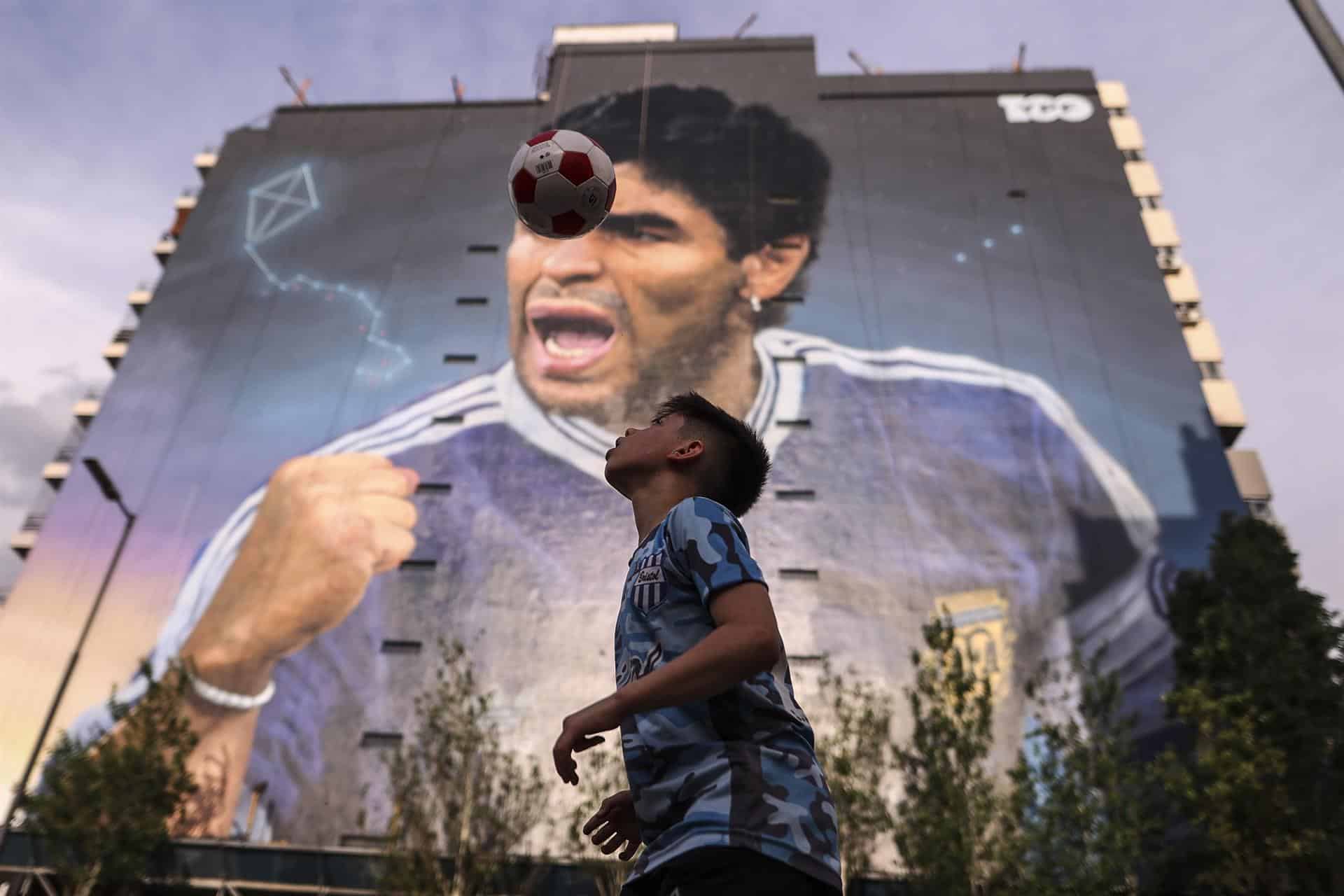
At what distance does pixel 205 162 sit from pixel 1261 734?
42490mm

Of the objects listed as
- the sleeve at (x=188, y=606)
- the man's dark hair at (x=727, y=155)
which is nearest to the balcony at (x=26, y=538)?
the sleeve at (x=188, y=606)

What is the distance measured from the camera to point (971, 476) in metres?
25.2

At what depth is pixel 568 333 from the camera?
28.4 meters

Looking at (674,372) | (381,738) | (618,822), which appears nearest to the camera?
(618,822)

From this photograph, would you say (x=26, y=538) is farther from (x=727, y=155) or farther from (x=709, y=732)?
(x=709, y=732)

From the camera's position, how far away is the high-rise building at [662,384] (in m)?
23.2

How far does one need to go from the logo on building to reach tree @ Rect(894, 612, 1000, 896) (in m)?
21.8

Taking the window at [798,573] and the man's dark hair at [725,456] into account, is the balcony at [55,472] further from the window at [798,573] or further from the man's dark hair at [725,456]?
the man's dark hair at [725,456]

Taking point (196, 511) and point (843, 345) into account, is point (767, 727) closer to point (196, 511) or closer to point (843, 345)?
point (843, 345)

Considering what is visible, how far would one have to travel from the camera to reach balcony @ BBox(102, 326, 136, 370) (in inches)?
1375

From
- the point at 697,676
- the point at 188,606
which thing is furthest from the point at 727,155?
the point at 697,676

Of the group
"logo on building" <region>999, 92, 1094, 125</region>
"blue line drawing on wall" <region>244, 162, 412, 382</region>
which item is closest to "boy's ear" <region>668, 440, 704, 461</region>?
"blue line drawing on wall" <region>244, 162, 412, 382</region>

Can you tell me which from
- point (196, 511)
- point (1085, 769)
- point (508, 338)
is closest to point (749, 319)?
point (508, 338)

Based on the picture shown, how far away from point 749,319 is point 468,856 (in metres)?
17.3
